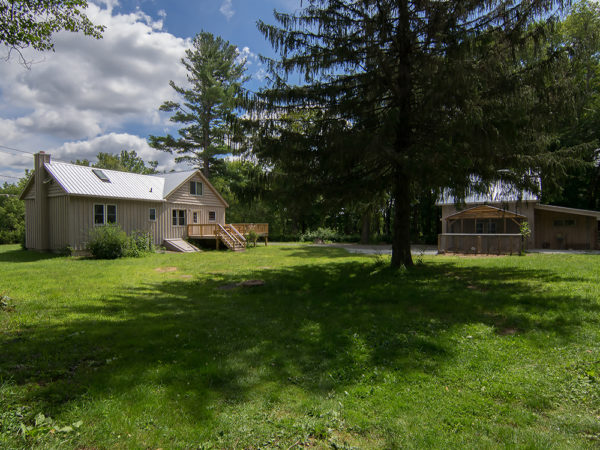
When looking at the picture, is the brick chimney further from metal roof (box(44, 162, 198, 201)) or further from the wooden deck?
the wooden deck

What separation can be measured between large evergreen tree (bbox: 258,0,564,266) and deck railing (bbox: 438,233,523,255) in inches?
311

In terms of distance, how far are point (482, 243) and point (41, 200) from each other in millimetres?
22824

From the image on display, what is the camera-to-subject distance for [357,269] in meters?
11.3

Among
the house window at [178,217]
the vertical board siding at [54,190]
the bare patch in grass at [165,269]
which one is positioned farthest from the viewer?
the house window at [178,217]

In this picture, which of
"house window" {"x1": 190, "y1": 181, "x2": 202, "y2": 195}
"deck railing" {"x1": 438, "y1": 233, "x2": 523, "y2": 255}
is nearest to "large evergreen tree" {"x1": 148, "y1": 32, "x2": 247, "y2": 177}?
"house window" {"x1": 190, "y1": 181, "x2": 202, "y2": 195}

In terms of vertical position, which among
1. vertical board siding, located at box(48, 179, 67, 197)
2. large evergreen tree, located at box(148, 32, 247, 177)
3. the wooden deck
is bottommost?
the wooden deck

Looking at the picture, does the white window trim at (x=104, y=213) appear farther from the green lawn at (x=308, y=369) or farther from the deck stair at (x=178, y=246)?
the green lawn at (x=308, y=369)

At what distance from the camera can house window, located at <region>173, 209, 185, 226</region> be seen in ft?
74.0

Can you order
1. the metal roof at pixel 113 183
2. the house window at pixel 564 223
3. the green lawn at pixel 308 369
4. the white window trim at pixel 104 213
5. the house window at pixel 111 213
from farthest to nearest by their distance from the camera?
the house window at pixel 564 223
the house window at pixel 111 213
the white window trim at pixel 104 213
the metal roof at pixel 113 183
the green lawn at pixel 308 369

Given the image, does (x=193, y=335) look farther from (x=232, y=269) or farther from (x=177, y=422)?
(x=232, y=269)

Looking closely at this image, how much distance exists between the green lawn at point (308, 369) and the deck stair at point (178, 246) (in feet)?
41.9

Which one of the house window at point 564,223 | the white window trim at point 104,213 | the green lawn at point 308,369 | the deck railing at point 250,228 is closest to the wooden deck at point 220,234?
the deck railing at point 250,228

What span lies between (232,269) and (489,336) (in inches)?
369

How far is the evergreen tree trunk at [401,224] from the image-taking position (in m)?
9.92
